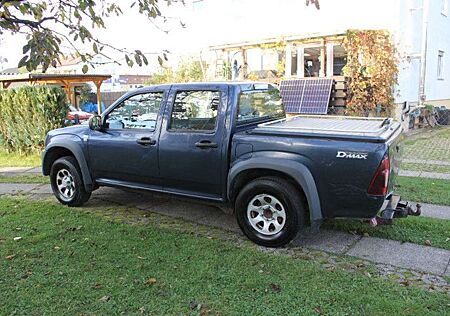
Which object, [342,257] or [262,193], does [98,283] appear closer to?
[262,193]

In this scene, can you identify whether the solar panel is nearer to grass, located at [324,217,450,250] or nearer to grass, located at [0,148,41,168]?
grass, located at [0,148,41,168]

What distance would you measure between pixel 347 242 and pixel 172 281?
82.0 inches

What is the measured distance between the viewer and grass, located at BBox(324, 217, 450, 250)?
4.80 meters

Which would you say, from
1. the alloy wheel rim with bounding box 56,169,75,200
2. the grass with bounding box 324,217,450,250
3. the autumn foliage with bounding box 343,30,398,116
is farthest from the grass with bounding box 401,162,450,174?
the alloy wheel rim with bounding box 56,169,75,200

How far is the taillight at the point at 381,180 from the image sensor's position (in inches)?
159

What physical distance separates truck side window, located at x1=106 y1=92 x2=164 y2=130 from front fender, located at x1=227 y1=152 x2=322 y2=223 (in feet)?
5.21

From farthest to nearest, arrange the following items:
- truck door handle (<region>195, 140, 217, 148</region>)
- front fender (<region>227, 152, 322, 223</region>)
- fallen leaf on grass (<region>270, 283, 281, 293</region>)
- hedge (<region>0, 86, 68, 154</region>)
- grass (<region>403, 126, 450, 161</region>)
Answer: hedge (<region>0, 86, 68, 154</region>) < grass (<region>403, 126, 450, 161</region>) < truck door handle (<region>195, 140, 217, 148</region>) < front fender (<region>227, 152, 322, 223</region>) < fallen leaf on grass (<region>270, 283, 281, 293</region>)

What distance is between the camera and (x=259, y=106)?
557 cm

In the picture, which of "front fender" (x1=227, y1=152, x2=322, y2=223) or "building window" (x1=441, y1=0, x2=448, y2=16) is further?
"building window" (x1=441, y1=0, x2=448, y2=16)

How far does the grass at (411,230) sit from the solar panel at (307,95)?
8.70 metres

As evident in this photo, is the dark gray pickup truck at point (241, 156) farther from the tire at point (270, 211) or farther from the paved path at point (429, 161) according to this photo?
the paved path at point (429, 161)

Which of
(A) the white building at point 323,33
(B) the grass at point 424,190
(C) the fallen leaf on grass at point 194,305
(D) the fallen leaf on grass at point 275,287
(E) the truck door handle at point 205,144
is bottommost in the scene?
(B) the grass at point 424,190

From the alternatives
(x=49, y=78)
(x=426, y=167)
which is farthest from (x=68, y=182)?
(x=49, y=78)

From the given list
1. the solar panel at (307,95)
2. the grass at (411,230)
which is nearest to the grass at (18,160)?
the solar panel at (307,95)
